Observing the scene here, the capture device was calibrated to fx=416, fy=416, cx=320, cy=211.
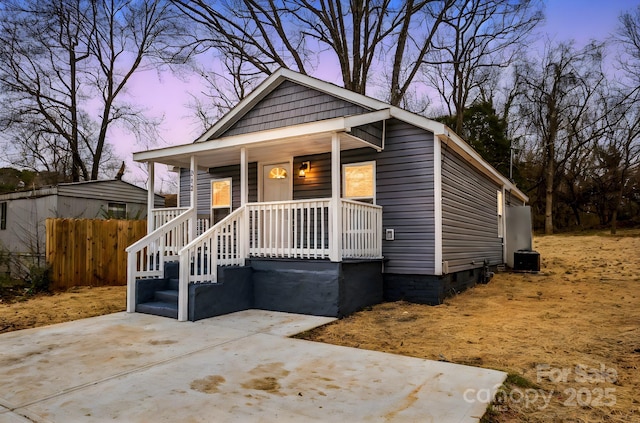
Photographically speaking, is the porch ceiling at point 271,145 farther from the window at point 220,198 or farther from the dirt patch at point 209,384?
the dirt patch at point 209,384

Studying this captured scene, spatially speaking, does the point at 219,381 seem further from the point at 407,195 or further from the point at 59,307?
the point at 59,307

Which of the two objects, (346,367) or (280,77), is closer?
(346,367)

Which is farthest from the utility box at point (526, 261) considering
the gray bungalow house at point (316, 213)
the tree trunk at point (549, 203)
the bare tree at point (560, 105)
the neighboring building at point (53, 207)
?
the neighboring building at point (53, 207)

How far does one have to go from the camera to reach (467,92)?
911 inches

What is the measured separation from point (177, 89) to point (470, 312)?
19809 millimetres

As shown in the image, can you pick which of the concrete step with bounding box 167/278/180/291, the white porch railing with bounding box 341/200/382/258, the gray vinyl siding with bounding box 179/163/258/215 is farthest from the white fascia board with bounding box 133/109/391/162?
the concrete step with bounding box 167/278/180/291

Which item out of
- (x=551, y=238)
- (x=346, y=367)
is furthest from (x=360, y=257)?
(x=551, y=238)

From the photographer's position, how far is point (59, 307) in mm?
7520

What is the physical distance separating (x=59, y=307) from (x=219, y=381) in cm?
552

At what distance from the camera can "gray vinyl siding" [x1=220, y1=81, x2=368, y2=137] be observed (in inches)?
337

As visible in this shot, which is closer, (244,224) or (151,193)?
(244,224)

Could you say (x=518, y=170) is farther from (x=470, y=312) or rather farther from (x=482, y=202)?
(x=470, y=312)

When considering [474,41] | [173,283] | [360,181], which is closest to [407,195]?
[360,181]

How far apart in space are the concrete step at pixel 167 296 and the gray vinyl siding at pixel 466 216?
481 centimetres
